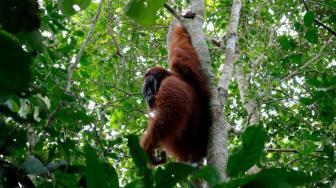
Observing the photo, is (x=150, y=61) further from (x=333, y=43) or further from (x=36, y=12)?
(x=36, y=12)

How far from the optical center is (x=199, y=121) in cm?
371

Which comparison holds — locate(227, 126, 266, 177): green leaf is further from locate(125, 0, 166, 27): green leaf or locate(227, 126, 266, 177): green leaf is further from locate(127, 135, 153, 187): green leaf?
locate(125, 0, 166, 27): green leaf

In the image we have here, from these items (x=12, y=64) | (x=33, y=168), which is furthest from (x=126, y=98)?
(x=12, y=64)

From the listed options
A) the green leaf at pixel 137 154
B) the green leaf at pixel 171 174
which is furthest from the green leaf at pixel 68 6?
the green leaf at pixel 171 174

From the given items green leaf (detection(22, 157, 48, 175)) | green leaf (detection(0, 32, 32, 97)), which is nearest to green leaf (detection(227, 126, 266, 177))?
green leaf (detection(22, 157, 48, 175))

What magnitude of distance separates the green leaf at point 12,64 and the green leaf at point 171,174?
57 cm

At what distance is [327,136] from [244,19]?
305 centimetres

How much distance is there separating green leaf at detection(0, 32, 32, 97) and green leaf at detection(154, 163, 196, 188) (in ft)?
1.88

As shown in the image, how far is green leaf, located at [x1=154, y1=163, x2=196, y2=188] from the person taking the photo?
3.43ft

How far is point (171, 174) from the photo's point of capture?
1065mm

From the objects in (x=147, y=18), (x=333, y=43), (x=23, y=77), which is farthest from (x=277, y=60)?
(x=23, y=77)

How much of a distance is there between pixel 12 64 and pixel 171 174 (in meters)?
0.63

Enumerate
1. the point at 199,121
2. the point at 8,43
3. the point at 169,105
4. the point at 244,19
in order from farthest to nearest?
the point at 244,19 < the point at 169,105 < the point at 199,121 < the point at 8,43

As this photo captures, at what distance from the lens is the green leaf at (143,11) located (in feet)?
2.90
